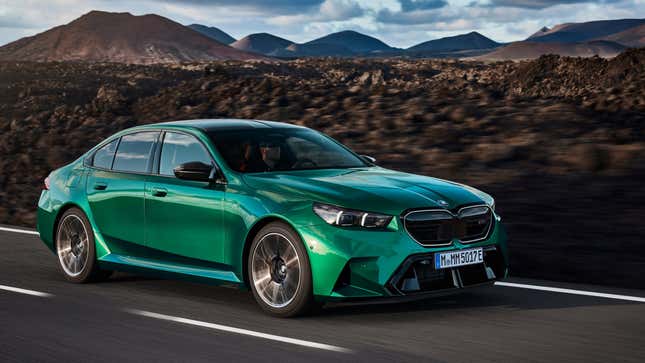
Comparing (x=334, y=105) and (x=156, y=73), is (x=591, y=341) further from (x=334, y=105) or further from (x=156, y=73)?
(x=156, y=73)

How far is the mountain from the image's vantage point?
540 feet

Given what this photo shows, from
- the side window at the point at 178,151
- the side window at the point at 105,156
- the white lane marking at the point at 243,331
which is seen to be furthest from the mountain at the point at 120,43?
the white lane marking at the point at 243,331

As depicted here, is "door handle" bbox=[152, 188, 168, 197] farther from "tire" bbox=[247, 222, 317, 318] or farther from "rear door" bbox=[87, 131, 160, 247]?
"tire" bbox=[247, 222, 317, 318]

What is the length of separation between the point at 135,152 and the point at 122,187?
1.20ft

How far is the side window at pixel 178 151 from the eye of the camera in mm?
9031

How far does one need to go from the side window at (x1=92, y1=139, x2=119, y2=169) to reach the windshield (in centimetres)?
138

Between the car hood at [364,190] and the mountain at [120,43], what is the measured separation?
15051 cm

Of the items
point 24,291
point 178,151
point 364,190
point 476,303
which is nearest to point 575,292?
point 476,303

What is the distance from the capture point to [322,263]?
7602 mm

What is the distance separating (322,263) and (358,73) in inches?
3284

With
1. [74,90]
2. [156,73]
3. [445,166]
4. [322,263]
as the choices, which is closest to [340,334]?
[322,263]

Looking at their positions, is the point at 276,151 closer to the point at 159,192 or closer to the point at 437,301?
the point at 159,192

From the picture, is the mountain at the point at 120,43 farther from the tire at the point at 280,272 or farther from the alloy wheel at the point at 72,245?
the tire at the point at 280,272

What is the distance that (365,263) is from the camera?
7.57 metres
